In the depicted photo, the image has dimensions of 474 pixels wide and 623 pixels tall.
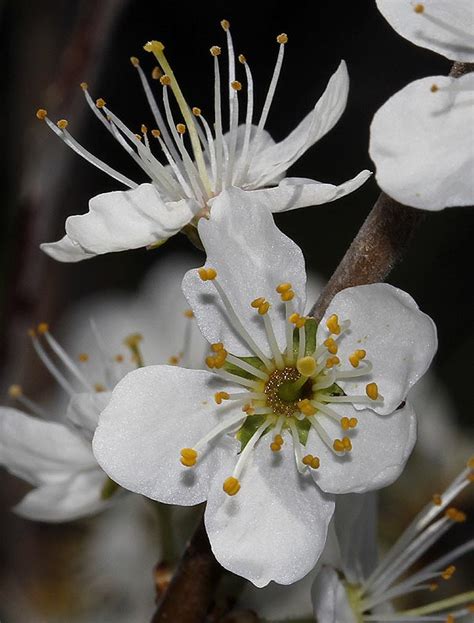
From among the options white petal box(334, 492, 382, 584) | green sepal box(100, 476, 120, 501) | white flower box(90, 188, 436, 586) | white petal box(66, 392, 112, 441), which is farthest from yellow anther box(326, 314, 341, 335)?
green sepal box(100, 476, 120, 501)

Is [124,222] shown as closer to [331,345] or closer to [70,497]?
[331,345]

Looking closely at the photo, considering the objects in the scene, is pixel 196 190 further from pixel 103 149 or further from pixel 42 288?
pixel 103 149

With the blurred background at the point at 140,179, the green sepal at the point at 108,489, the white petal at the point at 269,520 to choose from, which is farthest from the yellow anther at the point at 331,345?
the blurred background at the point at 140,179

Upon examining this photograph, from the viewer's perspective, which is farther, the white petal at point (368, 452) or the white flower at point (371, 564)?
the white flower at point (371, 564)

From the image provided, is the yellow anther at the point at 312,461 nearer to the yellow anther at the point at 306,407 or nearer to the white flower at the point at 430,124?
the yellow anther at the point at 306,407

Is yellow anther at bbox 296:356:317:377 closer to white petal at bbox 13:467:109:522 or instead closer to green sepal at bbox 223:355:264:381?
green sepal at bbox 223:355:264:381

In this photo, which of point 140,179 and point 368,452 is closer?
point 368,452

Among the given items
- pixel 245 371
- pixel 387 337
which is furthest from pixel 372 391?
pixel 245 371
